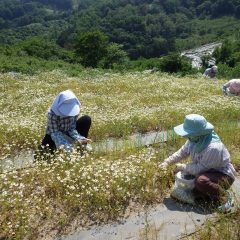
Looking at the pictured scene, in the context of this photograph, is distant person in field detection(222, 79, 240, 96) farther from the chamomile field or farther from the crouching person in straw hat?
the crouching person in straw hat

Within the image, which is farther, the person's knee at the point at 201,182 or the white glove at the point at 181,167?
the white glove at the point at 181,167

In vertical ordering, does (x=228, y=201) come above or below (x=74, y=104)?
below

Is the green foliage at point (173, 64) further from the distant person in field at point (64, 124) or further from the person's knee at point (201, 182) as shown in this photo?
the person's knee at point (201, 182)

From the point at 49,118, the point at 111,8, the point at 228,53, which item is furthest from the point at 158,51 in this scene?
the point at 49,118

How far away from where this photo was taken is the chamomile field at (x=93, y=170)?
4.78 m

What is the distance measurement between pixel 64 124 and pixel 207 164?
254cm

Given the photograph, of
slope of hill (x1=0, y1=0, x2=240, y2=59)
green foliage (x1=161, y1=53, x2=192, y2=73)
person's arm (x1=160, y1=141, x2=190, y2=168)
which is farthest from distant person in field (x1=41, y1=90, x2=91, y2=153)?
slope of hill (x1=0, y1=0, x2=240, y2=59)

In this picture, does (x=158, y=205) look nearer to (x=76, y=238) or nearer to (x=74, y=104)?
(x=76, y=238)

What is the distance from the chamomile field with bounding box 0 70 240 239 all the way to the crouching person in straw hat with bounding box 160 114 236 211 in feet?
2.22

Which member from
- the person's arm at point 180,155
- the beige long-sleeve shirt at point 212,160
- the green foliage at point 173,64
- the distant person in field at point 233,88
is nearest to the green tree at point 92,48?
the green foliage at point 173,64

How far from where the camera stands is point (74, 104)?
6.40 meters

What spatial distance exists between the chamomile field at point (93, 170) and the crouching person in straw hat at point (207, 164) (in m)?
0.68

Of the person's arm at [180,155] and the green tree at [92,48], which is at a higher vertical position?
the person's arm at [180,155]

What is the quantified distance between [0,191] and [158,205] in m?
2.11
